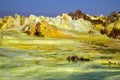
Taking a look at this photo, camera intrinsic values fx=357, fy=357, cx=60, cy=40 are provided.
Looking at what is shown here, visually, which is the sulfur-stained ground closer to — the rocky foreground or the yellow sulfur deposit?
the rocky foreground

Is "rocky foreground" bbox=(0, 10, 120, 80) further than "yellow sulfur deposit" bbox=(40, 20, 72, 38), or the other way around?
"yellow sulfur deposit" bbox=(40, 20, 72, 38)

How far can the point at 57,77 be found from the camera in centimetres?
2291

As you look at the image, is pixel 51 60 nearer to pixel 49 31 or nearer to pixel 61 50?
pixel 61 50

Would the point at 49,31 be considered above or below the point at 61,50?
above

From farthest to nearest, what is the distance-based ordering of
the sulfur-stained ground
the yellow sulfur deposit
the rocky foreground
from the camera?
the yellow sulfur deposit, the rocky foreground, the sulfur-stained ground

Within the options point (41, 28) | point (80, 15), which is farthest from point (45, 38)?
point (80, 15)

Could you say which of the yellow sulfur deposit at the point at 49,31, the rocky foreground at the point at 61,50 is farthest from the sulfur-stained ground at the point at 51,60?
the yellow sulfur deposit at the point at 49,31

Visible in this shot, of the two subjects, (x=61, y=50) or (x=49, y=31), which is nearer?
(x=61, y=50)

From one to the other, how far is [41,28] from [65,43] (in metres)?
7.41

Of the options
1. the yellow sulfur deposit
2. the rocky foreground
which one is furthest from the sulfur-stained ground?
the yellow sulfur deposit

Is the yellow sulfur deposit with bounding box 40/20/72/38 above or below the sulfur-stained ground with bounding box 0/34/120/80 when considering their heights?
above

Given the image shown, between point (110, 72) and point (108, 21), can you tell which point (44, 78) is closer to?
point (110, 72)

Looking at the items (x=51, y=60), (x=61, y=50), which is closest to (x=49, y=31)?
(x=61, y=50)

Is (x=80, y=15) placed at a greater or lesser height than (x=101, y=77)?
greater
